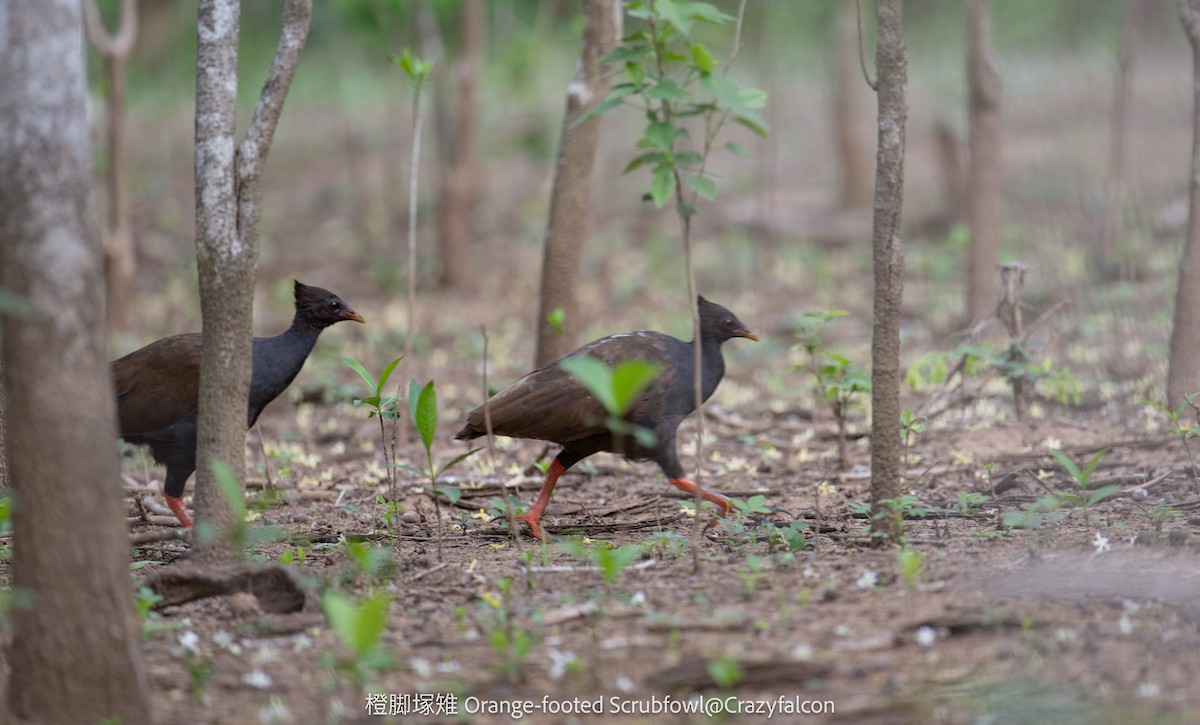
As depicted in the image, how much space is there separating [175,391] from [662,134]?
3060 mm

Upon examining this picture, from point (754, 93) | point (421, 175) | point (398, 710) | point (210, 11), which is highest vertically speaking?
point (421, 175)

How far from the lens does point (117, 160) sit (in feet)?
36.1

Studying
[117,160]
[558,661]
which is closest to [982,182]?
[558,661]

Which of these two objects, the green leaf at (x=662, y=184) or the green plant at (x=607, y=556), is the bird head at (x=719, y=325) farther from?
the green leaf at (x=662, y=184)

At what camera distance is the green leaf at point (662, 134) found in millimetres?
4555

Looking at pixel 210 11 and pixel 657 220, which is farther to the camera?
pixel 657 220

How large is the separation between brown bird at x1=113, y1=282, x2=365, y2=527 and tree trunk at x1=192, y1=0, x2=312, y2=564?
4.35 feet

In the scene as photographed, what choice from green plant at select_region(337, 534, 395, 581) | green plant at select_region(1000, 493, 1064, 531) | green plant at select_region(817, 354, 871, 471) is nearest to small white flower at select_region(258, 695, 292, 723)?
green plant at select_region(337, 534, 395, 581)

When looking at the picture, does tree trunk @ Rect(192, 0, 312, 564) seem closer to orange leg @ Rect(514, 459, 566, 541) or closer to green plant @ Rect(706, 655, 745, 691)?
orange leg @ Rect(514, 459, 566, 541)

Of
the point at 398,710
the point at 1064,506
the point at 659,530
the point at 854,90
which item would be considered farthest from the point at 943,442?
the point at 854,90

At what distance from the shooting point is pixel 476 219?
1584 centimetres

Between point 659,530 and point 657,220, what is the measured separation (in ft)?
33.2

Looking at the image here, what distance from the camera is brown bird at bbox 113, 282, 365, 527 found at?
6.04 m

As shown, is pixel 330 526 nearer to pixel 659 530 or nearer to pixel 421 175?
pixel 659 530
